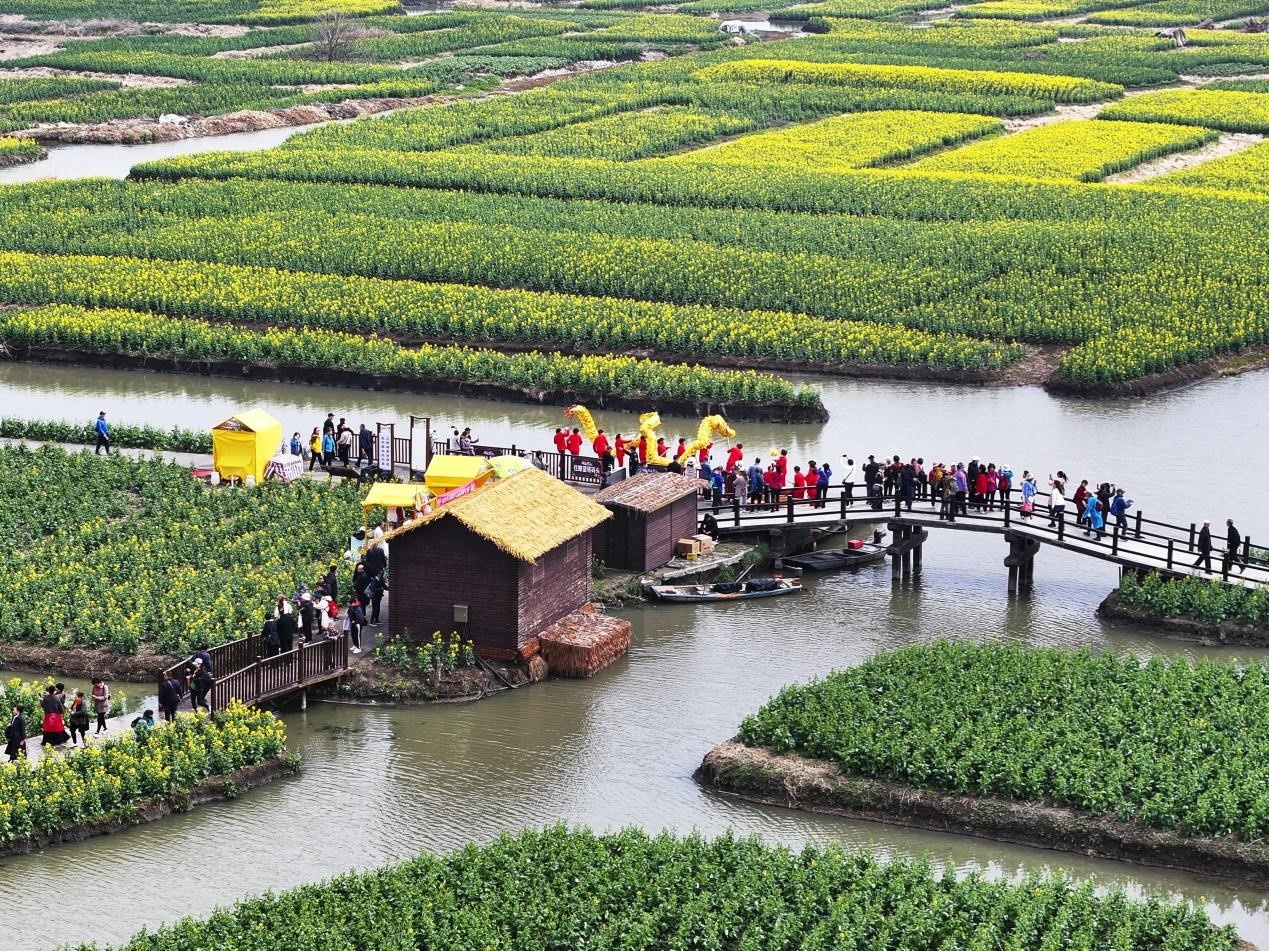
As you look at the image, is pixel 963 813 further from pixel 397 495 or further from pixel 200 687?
pixel 397 495

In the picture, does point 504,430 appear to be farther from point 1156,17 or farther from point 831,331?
point 1156,17

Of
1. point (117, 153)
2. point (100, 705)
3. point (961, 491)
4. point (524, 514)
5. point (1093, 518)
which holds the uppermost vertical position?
point (117, 153)

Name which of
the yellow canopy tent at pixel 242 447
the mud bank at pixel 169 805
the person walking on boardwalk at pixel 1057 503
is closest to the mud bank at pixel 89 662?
the mud bank at pixel 169 805

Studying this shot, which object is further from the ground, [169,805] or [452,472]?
[452,472]

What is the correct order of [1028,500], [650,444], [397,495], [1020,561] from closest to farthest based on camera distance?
[1020,561], [397,495], [1028,500], [650,444]

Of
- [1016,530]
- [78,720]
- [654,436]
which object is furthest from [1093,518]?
[78,720]

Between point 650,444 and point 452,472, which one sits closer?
point 452,472

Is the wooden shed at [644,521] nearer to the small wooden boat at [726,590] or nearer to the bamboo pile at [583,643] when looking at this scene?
the small wooden boat at [726,590]
